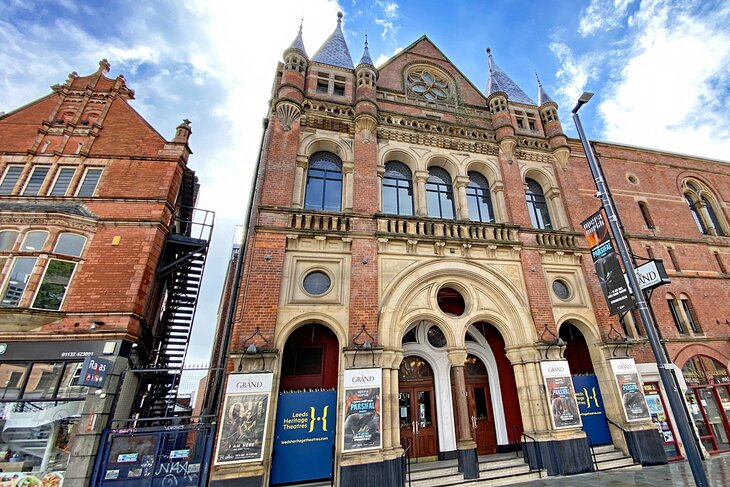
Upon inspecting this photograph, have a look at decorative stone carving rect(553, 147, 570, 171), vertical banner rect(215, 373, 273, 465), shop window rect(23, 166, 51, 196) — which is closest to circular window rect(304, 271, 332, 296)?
vertical banner rect(215, 373, 273, 465)

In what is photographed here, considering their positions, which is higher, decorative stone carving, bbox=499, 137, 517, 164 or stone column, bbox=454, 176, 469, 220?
decorative stone carving, bbox=499, 137, 517, 164

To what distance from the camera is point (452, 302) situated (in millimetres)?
12359

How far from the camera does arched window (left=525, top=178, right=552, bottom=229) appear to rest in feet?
45.6

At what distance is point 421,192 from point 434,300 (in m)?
4.37

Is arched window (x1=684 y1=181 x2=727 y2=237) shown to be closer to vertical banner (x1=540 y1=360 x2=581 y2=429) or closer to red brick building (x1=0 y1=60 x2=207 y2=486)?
vertical banner (x1=540 y1=360 x2=581 y2=429)

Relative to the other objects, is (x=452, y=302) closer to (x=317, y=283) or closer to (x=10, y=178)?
(x=317, y=283)

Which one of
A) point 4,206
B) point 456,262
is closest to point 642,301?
point 456,262

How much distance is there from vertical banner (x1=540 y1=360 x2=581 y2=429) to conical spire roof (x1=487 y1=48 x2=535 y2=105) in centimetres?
1269

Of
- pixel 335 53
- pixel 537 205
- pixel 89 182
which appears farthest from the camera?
pixel 335 53

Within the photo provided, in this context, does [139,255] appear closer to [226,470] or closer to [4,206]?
[4,206]

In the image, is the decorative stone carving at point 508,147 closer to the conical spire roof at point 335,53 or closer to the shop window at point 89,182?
the conical spire roof at point 335,53

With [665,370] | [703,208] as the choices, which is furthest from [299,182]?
[703,208]

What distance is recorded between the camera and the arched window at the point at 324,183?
39.1 ft

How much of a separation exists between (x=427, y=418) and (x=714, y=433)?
36.9 ft
